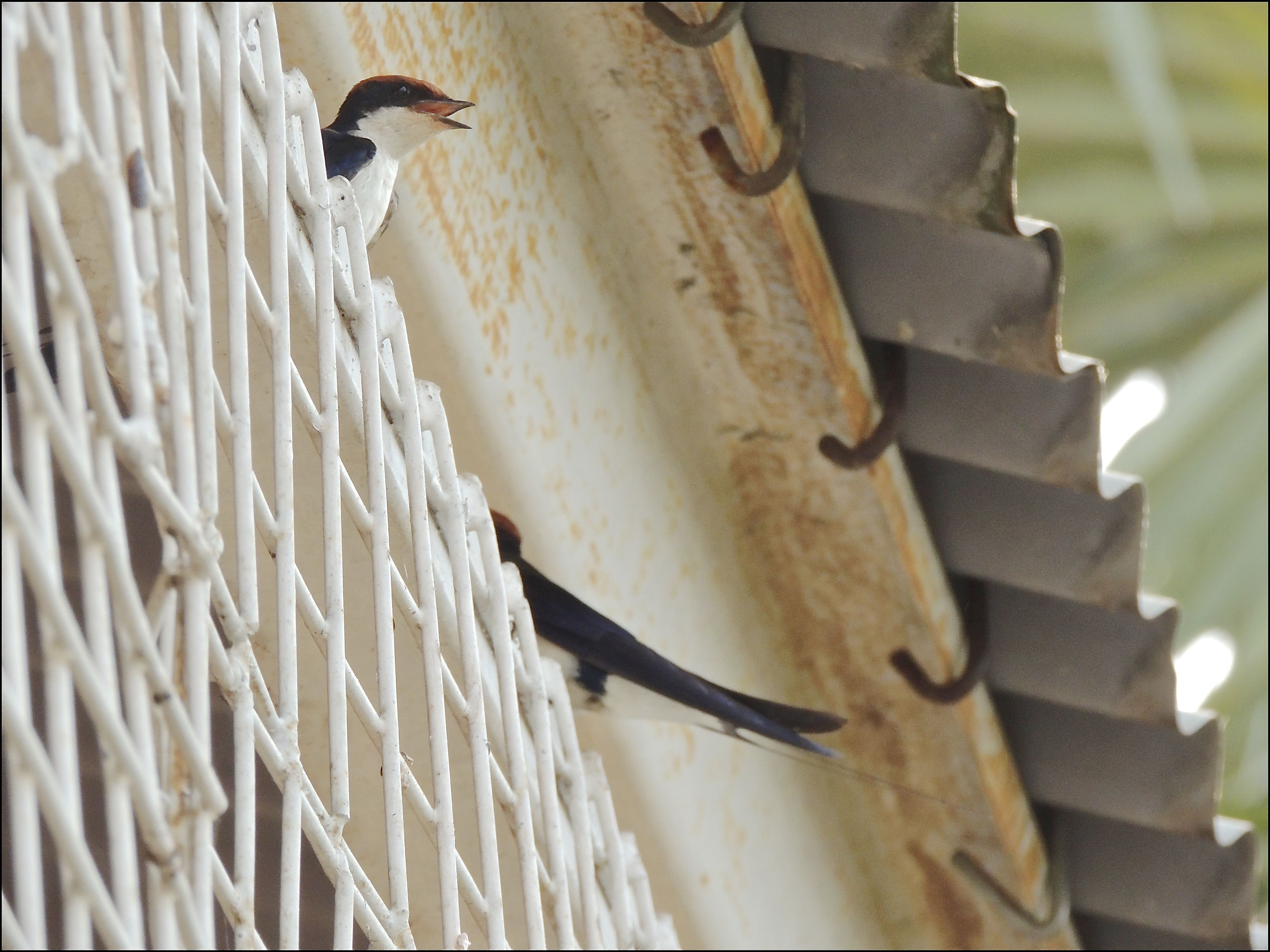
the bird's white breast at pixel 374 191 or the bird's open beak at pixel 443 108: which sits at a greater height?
the bird's open beak at pixel 443 108

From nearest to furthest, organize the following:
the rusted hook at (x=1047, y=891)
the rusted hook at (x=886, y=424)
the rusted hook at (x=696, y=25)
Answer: the rusted hook at (x=696, y=25), the rusted hook at (x=886, y=424), the rusted hook at (x=1047, y=891)

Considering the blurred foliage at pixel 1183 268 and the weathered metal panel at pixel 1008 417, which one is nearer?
the weathered metal panel at pixel 1008 417

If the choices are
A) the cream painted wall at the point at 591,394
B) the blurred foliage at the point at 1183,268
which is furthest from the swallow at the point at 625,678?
the blurred foliage at the point at 1183,268

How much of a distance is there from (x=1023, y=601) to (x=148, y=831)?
1278 mm

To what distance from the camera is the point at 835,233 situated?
1631mm

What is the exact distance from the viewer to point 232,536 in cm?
144

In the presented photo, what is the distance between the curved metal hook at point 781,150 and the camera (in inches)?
58.4

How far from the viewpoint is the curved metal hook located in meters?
1.48

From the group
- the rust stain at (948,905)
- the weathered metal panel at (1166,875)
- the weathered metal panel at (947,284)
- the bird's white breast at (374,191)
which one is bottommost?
the rust stain at (948,905)

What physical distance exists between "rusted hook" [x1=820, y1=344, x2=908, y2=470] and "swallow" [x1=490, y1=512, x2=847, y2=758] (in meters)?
0.25

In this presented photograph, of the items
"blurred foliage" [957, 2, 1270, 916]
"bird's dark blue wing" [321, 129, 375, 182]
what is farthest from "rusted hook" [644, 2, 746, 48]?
"blurred foliage" [957, 2, 1270, 916]

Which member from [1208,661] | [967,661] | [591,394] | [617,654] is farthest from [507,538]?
[1208,661]

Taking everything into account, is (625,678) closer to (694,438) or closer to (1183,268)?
(694,438)

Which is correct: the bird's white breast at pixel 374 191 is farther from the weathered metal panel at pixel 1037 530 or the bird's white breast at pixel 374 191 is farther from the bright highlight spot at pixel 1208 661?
the bright highlight spot at pixel 1208 661
